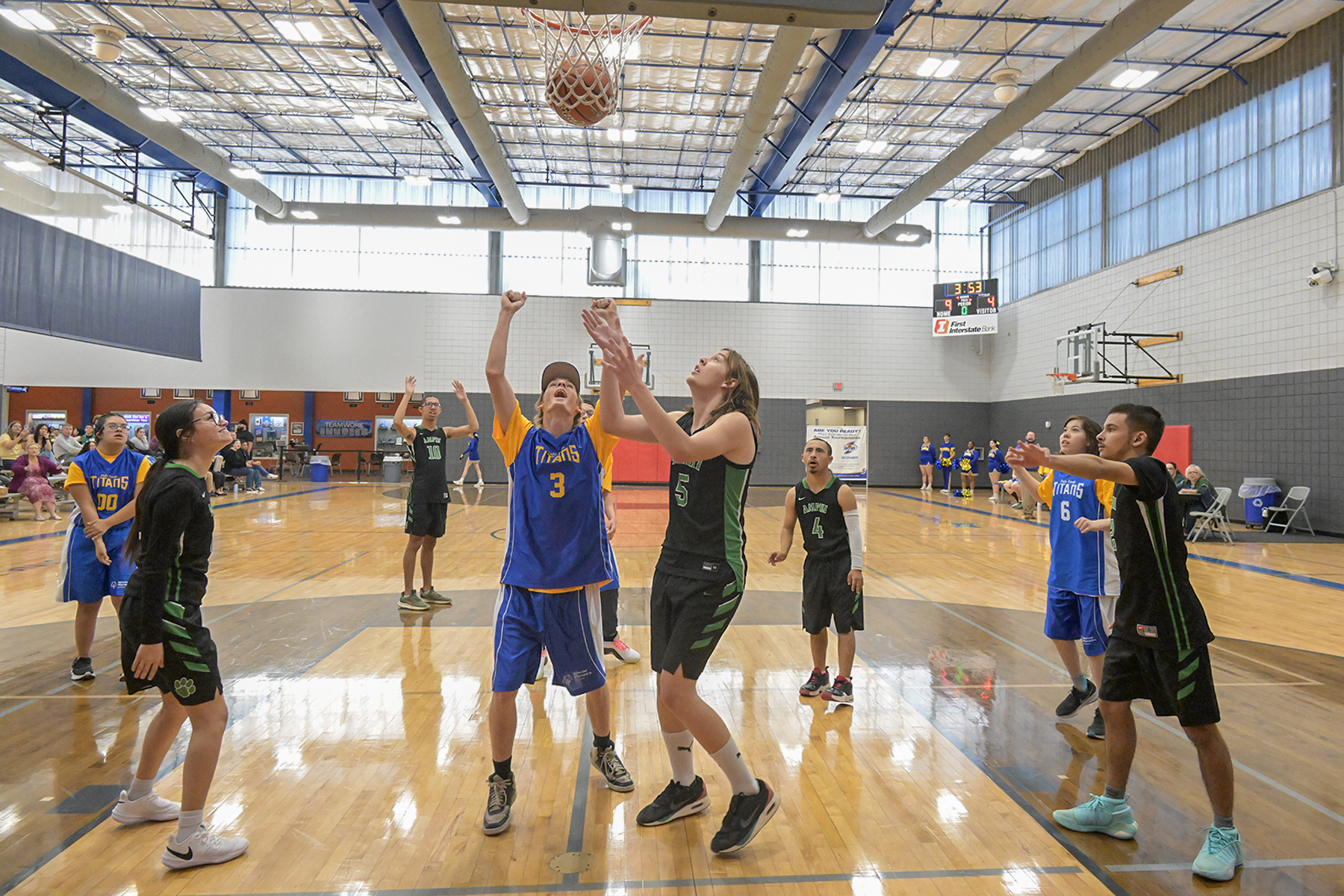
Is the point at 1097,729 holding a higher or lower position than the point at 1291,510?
lower

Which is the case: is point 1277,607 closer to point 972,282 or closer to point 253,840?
point 253,840

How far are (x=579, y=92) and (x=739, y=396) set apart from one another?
479 centimetres

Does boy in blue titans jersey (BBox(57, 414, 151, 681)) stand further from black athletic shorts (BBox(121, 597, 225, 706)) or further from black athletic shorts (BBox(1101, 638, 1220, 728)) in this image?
black athletic shorts (BBox(1101, 638, 1220, 728))

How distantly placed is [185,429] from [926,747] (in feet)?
12.2

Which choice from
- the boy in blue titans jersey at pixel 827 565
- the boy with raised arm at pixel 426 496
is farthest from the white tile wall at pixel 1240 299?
the boy with raised arm at pixel 426 496

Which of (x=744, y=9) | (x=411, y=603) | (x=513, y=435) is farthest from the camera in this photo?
(x=411, y=603)

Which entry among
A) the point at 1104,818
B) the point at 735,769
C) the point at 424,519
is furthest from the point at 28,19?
the point at 1104,818

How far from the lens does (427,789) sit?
3295mm

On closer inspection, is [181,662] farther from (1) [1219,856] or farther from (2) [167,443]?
(1) [1219,856]

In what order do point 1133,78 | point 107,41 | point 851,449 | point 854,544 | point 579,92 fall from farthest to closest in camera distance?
Result: point 851,449 → point 1133,78 → point 107,41 → point 579,92 → point 854,544

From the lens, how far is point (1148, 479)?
2781 mm

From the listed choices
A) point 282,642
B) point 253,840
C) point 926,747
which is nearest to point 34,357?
point 282,642

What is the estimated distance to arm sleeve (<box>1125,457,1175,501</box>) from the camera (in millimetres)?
2781

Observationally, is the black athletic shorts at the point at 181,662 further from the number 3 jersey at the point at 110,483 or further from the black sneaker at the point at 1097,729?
the black sneaker at the point at 1097,729
